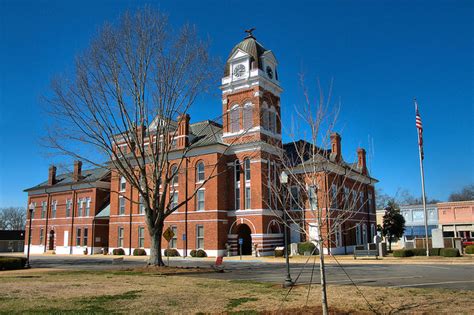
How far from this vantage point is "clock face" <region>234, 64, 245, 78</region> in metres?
42.5

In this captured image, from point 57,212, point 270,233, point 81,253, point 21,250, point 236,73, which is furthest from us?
point 21,250

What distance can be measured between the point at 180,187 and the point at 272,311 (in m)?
34.7

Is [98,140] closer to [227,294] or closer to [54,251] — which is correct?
[227,294]

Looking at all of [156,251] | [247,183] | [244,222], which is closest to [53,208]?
[244,222]

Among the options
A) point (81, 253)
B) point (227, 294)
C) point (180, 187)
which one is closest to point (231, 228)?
point (180, 187)

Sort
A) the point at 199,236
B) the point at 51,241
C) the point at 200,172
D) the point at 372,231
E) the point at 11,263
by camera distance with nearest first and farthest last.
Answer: the point at 11,263
the point at 199,236
the point at 200,172
the point at 372,231
the point at 51,241

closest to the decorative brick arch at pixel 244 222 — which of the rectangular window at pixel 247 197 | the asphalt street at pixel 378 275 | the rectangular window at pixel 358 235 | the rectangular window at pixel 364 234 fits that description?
the rectangular window at pixel 247 197

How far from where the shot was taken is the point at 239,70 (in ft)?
140

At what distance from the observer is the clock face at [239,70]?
4247cm

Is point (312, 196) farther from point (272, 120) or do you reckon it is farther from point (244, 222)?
point (272, 120)

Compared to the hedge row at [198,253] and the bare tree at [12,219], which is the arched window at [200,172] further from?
the bare tree at [12,219]

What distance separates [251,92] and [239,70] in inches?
116

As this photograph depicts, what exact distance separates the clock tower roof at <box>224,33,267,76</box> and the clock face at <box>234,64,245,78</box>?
3.36 feet

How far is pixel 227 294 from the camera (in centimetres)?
1255
